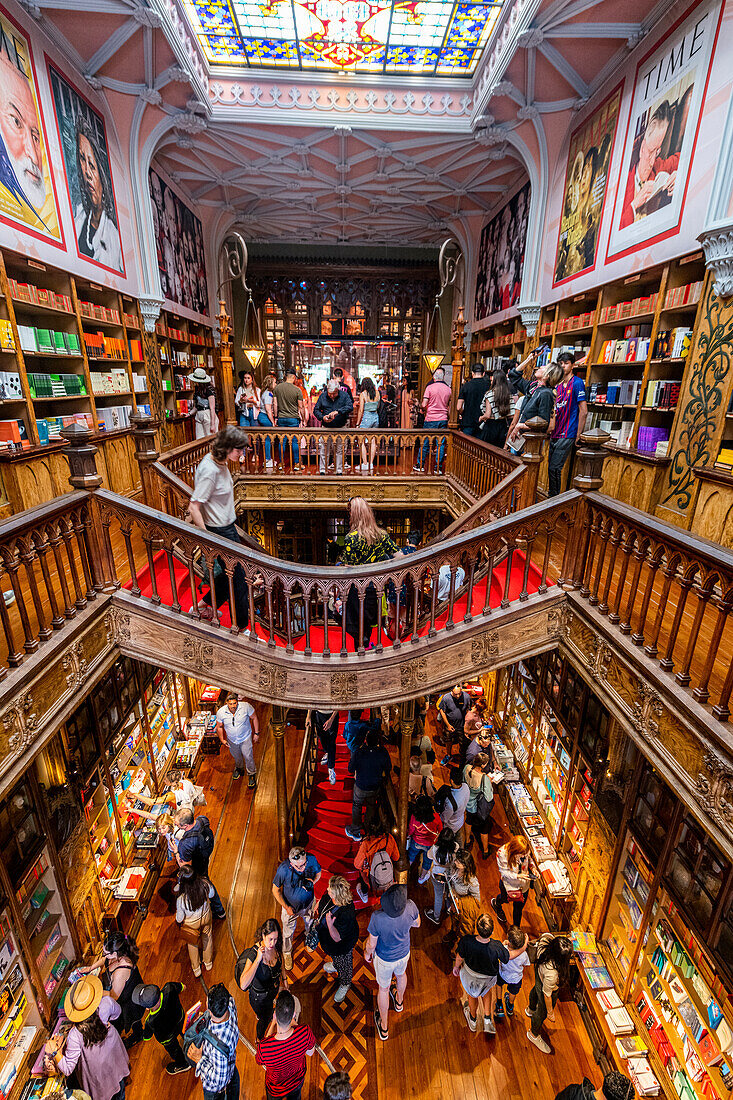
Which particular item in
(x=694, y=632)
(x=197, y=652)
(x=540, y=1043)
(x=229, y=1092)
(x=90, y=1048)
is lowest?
(x=540, y=1043)

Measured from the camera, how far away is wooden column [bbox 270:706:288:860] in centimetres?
477

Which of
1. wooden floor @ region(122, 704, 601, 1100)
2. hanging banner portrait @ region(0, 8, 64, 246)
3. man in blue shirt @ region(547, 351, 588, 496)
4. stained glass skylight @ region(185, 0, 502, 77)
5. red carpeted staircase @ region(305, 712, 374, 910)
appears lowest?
red carpeted staircase @ region(305, 712, 374, 910)

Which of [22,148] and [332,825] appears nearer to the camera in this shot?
[22,148]

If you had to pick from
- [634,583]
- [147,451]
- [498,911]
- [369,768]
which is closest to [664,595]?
[634,583]

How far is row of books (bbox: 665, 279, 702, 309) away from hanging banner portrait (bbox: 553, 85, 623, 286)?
2.08 metres

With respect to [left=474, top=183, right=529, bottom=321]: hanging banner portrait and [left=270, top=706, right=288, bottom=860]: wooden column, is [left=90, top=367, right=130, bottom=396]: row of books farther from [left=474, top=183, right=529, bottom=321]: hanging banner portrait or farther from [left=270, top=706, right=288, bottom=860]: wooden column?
[left=474, top=183, right=529, bottom=321]: hanging banner portrait

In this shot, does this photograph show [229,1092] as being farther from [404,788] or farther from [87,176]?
[87,176]

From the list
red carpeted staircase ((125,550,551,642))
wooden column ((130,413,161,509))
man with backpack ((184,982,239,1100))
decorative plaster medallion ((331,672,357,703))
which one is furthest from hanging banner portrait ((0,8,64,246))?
man with backpack ((184,982,239,1100))

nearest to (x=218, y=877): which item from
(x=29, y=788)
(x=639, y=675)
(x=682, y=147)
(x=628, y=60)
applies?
(x=29, y=788)

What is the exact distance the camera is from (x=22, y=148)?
5.16 metres

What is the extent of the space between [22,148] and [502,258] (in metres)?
8.81

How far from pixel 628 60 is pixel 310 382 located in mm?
10793

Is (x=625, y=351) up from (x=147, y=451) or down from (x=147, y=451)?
up

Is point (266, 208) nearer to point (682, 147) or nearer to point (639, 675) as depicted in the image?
point (682, 147)
